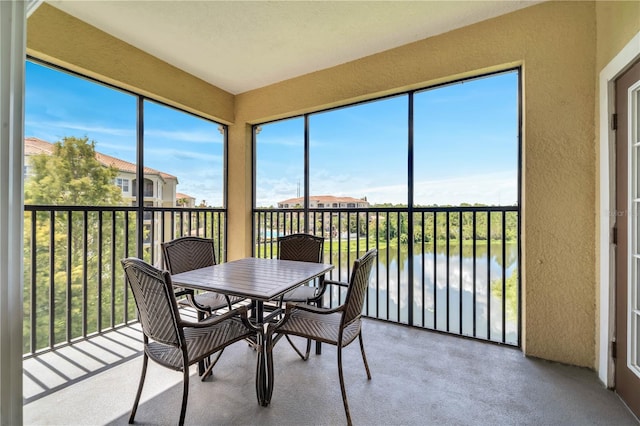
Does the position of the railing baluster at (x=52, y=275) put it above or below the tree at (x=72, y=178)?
below

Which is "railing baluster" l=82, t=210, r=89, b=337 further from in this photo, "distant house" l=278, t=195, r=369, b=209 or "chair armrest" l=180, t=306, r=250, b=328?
"distant house" l=278, t=195, r=369, b=209

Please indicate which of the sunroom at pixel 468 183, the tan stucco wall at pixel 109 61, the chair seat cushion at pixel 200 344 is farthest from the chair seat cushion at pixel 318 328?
the tan stucco wall at pixel 109 61

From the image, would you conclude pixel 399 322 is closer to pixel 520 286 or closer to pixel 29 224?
pixel 520 286

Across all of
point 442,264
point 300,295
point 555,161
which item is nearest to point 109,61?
point 300,295

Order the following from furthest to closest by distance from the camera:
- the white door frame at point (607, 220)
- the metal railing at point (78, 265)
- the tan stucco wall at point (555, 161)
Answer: the metal railing at point (78, 265) < the tan stucco wall at point (555, 161) < the white door frame at point (607, 220)

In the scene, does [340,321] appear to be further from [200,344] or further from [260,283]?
[200,344]

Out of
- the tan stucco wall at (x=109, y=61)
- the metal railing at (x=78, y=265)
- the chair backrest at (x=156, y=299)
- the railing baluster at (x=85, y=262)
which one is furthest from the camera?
the railing baluster at (x=85, y=262)

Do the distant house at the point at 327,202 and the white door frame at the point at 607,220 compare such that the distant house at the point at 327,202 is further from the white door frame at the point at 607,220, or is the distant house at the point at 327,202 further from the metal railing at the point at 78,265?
the white door frame at the point at 607,220

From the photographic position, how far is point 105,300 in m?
2.61

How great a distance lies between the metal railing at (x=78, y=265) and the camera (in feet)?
7.09

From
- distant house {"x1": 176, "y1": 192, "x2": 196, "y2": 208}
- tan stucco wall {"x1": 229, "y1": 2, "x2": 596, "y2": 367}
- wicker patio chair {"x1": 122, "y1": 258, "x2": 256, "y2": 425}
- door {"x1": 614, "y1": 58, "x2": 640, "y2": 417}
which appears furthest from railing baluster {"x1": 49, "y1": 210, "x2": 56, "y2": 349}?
door {"x1": 614, "y1": 58, "x2": 640, "y2": 417}

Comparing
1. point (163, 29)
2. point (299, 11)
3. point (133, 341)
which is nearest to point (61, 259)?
point (133, 341)

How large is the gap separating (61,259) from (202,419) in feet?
6.72

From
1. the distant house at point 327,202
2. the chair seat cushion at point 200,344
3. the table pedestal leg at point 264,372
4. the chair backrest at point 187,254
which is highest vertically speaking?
the distant house at point 327,202
